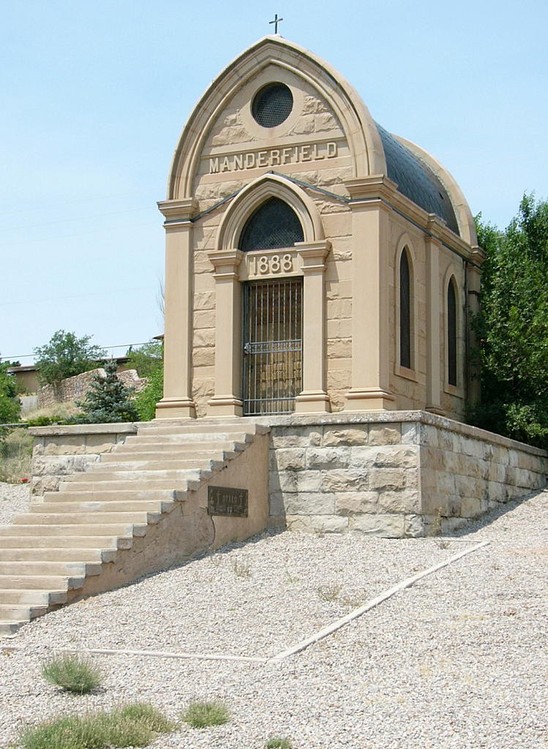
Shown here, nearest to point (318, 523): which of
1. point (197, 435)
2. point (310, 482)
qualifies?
point (310, 482)

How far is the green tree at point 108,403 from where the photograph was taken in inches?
1101

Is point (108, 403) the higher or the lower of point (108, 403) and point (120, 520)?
the higher

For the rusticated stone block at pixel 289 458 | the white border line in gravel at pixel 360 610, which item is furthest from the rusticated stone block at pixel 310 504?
the white border line in gravel at pixel 360 610

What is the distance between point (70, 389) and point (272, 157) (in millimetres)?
43955

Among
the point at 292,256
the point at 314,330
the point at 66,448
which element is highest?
the point at 292,256

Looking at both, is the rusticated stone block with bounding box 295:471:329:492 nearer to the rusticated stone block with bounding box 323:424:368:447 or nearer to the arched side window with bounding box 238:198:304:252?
the rusticated stone block with bounding box 323:424:368:447

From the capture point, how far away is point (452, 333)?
20.5m

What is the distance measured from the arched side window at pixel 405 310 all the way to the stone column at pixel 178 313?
3349 mm

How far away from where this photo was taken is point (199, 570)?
43.7ft

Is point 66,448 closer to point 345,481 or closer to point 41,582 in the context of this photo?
point 345,481

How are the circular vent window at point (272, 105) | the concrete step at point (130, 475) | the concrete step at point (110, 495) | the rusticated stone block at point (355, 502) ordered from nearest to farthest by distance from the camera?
the concrete step at point (110, 495)
the concrete step at point (130, 475)
the rusticated stone block at point (355, 502)
the circular vent window at point (272, 105)

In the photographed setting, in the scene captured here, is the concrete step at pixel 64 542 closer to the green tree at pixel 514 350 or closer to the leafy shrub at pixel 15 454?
the green tree at pixel 514 350

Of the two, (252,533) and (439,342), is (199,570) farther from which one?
(439,342)

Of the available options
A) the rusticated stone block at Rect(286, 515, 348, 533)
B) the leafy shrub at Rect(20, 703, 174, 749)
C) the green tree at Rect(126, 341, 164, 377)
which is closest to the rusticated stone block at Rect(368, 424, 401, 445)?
the rusticated stone block at Rect(286, 515, 348, 533)
